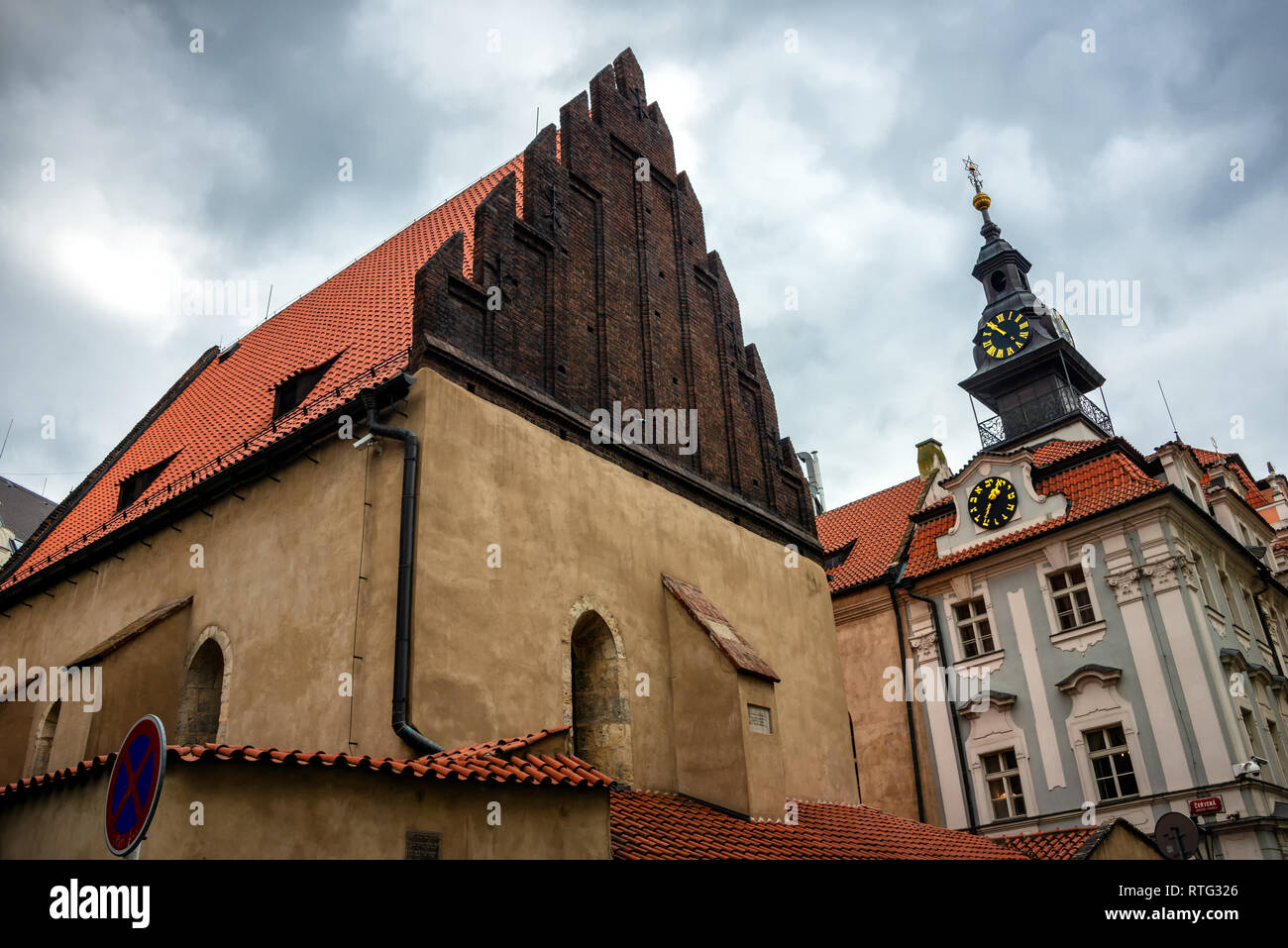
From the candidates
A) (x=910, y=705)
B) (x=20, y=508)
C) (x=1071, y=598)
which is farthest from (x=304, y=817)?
(x=20, y=508)

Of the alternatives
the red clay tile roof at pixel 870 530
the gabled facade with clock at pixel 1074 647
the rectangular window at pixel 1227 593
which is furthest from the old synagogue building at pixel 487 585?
the red clay tile roof at pixel 870 530

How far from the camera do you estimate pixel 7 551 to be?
28.7 m

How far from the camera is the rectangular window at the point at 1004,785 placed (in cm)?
2150

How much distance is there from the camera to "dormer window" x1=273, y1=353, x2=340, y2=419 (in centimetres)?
1418

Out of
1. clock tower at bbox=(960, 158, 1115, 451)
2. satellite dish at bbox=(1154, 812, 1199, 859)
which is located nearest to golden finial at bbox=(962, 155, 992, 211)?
clock tower at bbox=(960, 158, 1115, 451)

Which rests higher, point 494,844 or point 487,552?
point 487,552

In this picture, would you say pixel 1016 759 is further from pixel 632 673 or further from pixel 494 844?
pixel 494 844

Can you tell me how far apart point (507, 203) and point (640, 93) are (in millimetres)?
5905

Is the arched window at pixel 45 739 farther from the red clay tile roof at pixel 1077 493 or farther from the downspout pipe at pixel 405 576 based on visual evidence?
the red clay tile roof at pixel 1077 493

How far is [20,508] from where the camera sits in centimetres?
3253

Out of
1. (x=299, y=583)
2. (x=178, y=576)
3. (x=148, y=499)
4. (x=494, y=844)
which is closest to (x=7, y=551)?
(x=148, y=499)

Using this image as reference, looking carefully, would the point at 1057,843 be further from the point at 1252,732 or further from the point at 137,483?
the point at 137,483

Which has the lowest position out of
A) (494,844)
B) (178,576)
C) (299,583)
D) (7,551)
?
(494,844)

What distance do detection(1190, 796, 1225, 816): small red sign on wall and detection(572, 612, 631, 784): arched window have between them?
12964 mm
